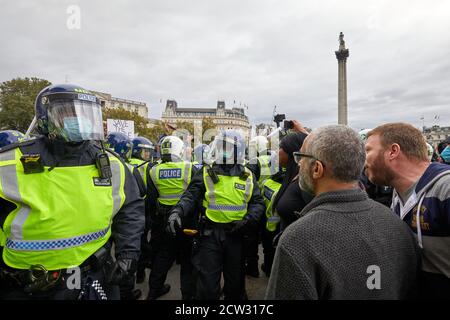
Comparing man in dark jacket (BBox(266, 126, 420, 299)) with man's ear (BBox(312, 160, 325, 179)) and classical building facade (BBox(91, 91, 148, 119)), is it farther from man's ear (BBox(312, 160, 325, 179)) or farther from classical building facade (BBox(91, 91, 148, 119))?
classical building facade (BBox(91, 91, 148, 119))

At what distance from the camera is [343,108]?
24531 mm

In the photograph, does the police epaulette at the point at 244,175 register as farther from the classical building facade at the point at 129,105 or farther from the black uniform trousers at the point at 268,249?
the classical building facade at the point at 129,105

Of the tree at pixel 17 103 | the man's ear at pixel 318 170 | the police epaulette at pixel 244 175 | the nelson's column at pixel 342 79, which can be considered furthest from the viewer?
the tree at pixel 17 103

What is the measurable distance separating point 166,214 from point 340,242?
3.56 m

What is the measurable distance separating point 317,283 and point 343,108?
85.9 ft

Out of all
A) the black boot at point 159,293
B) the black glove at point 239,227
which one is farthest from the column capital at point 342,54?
the black boot at point 159,293

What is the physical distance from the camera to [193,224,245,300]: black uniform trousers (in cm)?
313

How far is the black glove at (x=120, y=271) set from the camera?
1985 millimetres

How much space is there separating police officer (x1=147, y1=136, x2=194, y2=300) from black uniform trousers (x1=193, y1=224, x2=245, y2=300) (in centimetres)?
74

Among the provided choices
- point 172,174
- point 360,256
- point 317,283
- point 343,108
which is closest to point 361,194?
point 360,256

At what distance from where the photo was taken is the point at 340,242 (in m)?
1.14

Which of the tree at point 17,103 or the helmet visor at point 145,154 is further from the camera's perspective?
the tree at point 17,103

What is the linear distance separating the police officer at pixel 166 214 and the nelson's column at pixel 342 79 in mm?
22516
